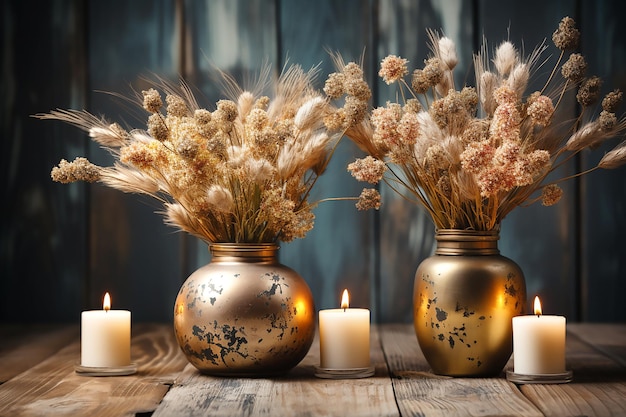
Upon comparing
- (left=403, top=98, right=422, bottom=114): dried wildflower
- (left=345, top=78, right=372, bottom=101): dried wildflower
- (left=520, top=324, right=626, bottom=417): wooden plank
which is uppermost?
(left=345, top=78, right=372, bottom=101): dried wildflower

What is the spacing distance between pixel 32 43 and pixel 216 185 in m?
1.16

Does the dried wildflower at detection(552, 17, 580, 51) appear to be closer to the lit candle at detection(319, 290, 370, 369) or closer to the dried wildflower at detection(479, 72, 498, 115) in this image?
the dried wildflower at detection(479, 72, 498, 115)

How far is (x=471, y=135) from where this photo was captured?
148cm

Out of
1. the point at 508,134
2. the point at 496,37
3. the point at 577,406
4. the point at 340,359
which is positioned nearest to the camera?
the point at 577,406

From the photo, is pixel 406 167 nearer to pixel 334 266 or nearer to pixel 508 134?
pixel 508 134

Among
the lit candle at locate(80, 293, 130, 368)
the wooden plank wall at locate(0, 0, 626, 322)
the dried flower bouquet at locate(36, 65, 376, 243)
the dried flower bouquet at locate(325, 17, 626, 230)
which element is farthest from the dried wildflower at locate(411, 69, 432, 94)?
the wooden plank wall at locate(0, 0, 626, 322)

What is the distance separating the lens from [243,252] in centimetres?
156

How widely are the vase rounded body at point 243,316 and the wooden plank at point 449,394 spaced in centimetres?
21

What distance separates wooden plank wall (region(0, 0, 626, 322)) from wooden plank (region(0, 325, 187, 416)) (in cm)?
53

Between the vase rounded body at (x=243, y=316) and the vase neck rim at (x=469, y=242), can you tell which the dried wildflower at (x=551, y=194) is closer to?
the vase neck rim at (x=469, y=242)

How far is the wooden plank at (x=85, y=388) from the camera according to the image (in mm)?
1341

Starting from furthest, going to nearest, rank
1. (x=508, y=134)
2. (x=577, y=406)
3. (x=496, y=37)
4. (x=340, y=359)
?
1. (x=496, y=37)
2. (x=340, y=359)
3. (x=508, y=134)
4. (x=577, y=406)

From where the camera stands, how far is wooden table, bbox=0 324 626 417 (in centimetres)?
132

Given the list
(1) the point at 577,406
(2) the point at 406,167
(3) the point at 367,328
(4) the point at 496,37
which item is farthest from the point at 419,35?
(1) the point at 577,406
